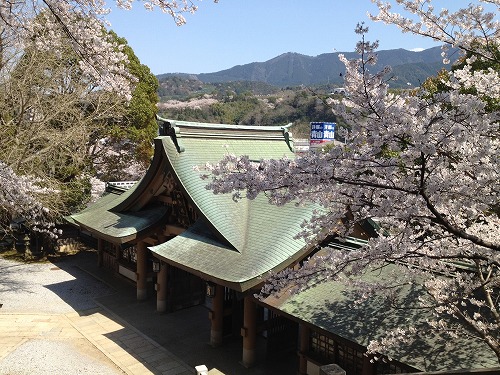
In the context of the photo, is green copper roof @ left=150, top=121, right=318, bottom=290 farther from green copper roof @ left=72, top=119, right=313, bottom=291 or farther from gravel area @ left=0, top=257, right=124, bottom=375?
gravel area @ left=0, top=257, right=124, bottom=375

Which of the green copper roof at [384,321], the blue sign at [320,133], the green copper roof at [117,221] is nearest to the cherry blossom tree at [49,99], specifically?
the green copper roof at [117,221]

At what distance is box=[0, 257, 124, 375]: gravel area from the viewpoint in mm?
10570

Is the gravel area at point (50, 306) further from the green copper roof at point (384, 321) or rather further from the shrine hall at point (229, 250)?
the green copper roof at point (384, 321)

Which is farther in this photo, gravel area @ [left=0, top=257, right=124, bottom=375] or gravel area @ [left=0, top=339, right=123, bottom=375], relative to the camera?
gravel area @ [left=0, top=257, right=124, bottom=375]

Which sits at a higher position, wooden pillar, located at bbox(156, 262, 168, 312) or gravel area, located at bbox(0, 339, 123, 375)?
wooden pillar, located at bbox(156, 262, 168, 312)

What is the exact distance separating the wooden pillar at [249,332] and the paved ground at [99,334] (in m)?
0.26

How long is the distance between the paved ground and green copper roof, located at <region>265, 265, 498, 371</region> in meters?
3.01

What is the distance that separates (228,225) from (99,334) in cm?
537

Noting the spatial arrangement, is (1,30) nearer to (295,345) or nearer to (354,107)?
(354,107)

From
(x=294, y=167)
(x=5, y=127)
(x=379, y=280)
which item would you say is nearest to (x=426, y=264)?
(x=379, y=280)

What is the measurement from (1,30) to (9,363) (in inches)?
327

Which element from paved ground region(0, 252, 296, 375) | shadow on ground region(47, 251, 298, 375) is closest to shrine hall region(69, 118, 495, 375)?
shadow on ground region(47, 251, 298, 375)

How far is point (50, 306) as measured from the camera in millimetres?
14484

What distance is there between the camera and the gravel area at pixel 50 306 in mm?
10570
